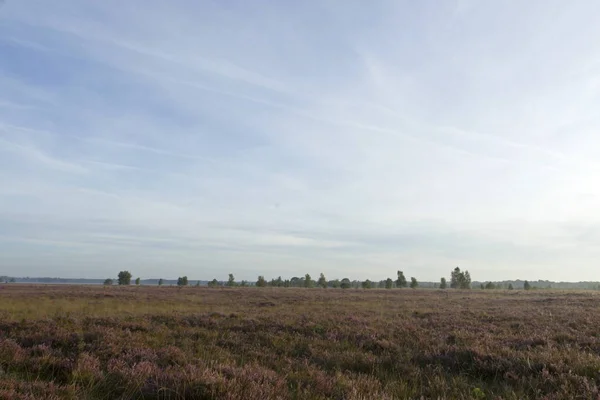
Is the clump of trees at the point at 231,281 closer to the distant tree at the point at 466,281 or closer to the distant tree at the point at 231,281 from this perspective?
the distant tree at the point at 231,281

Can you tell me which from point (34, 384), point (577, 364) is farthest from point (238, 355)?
point (577, 364)

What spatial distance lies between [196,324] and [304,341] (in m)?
6.07

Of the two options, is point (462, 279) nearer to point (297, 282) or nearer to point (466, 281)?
point (466, 281)

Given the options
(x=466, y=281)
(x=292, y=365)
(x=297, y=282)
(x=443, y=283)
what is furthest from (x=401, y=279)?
(x=292, y=365)

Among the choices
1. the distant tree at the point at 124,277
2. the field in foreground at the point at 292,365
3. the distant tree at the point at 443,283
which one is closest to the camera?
the field in foreground at the point at 292,365

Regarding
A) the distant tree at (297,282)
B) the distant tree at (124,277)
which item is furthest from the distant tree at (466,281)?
the distant tree at (124,277)

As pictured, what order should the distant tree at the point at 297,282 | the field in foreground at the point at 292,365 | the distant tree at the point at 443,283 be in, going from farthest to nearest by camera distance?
1. the distant tree at the point at 297,282
2. the distant tree at the point at 443,283
3. the field in foreground at the point at 292,365

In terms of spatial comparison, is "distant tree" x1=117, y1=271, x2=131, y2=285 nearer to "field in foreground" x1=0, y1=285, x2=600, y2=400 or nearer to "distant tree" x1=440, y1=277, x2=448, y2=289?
"distant tree" x1=440, y1=277, x2=448, y2=289

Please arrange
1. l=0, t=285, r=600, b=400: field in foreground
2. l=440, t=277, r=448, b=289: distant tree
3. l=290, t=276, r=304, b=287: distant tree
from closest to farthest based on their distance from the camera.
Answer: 1. l=0, t=285, r=600, b=400: field in foreground
2. l=440, t=277, r=448, b=289: distant tree
3. l=290, t=276, r=304, b=287: distant tree

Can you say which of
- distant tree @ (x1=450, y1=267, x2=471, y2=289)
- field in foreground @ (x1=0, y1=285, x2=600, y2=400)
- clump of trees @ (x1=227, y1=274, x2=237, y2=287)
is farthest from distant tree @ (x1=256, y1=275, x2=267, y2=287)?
field in foreground @ (x1=0, y1=285, x2=600, y2=400)

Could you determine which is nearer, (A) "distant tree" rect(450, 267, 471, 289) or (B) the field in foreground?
(B) the field in foreground

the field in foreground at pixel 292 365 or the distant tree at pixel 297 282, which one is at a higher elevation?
the field in foreground at pixel 292 365

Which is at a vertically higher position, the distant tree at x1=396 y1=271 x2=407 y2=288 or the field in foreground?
the field in foreground

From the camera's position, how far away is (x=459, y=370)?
7879 mm
